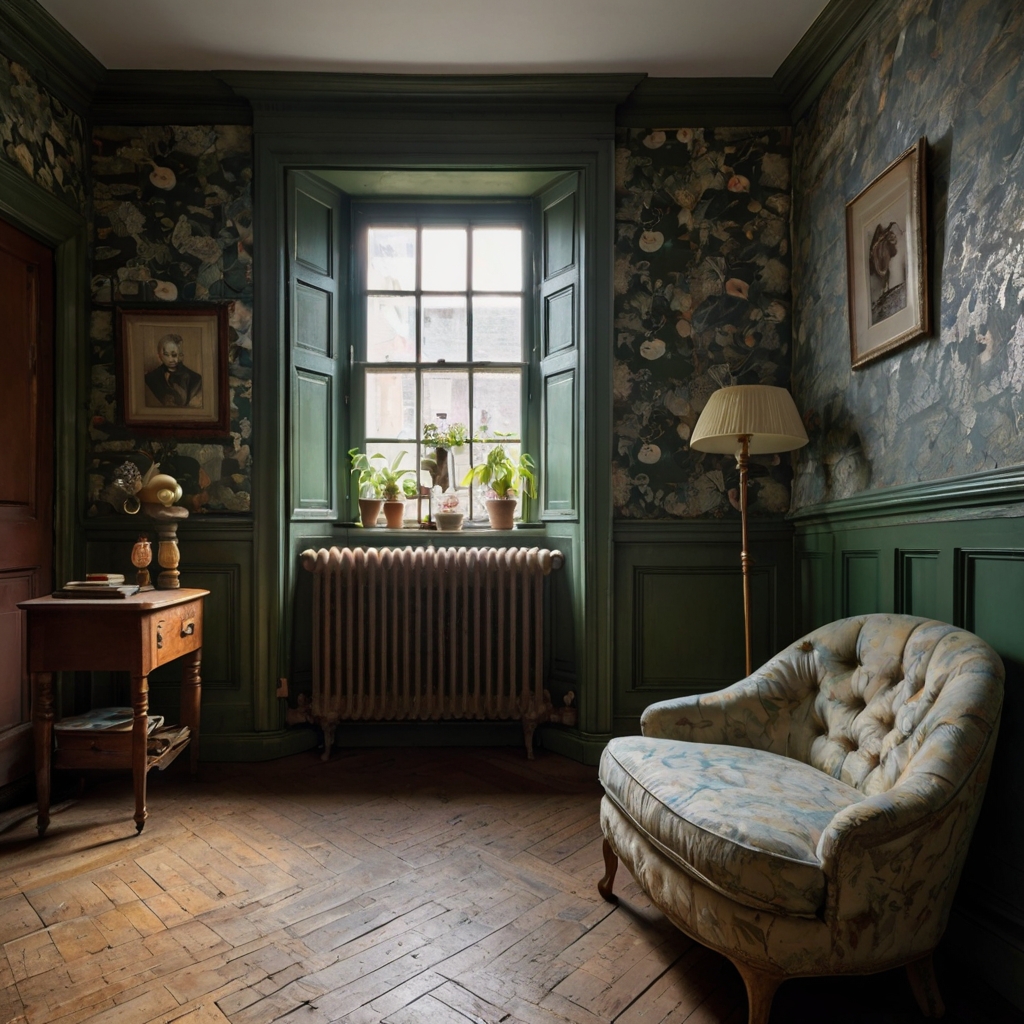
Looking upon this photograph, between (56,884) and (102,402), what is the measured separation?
2.06 m

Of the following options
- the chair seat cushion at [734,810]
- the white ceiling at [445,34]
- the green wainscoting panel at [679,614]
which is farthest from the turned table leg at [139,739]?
the white ceiling at [445,34]

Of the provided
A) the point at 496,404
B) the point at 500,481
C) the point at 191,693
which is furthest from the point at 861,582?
the point at 191,693

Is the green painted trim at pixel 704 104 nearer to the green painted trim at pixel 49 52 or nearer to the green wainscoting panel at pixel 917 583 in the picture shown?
the green wainscoting panel at pixel 917 583

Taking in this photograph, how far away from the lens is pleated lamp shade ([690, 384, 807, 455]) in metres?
2.63

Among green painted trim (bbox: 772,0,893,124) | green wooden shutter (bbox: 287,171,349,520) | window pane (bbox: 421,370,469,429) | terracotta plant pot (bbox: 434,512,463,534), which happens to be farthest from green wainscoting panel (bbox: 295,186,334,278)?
green painted trim (bbox: 772,0,893,124)

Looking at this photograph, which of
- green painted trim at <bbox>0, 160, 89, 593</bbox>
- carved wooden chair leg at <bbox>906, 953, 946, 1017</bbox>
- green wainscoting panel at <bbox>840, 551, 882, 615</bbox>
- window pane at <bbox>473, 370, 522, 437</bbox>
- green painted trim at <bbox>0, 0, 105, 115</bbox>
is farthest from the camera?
window pane at <bbox>473, 370, 522, 437</bbox>

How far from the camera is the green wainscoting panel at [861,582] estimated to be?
2.47 m

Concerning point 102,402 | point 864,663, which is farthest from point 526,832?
point 102,402

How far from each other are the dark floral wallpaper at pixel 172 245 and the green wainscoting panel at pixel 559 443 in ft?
4.71

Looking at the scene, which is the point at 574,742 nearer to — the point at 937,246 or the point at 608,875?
the point at 608,875

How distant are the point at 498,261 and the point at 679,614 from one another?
2.06 m

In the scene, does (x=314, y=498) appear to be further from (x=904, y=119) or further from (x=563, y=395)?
(x=904, y=119)

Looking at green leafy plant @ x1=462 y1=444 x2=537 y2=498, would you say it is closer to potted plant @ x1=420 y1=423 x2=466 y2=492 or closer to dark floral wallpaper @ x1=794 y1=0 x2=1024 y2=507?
potted plant @ x1=420 y1=423 x2=466 y2=492

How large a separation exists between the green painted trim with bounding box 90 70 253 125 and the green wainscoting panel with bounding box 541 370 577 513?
191cm
